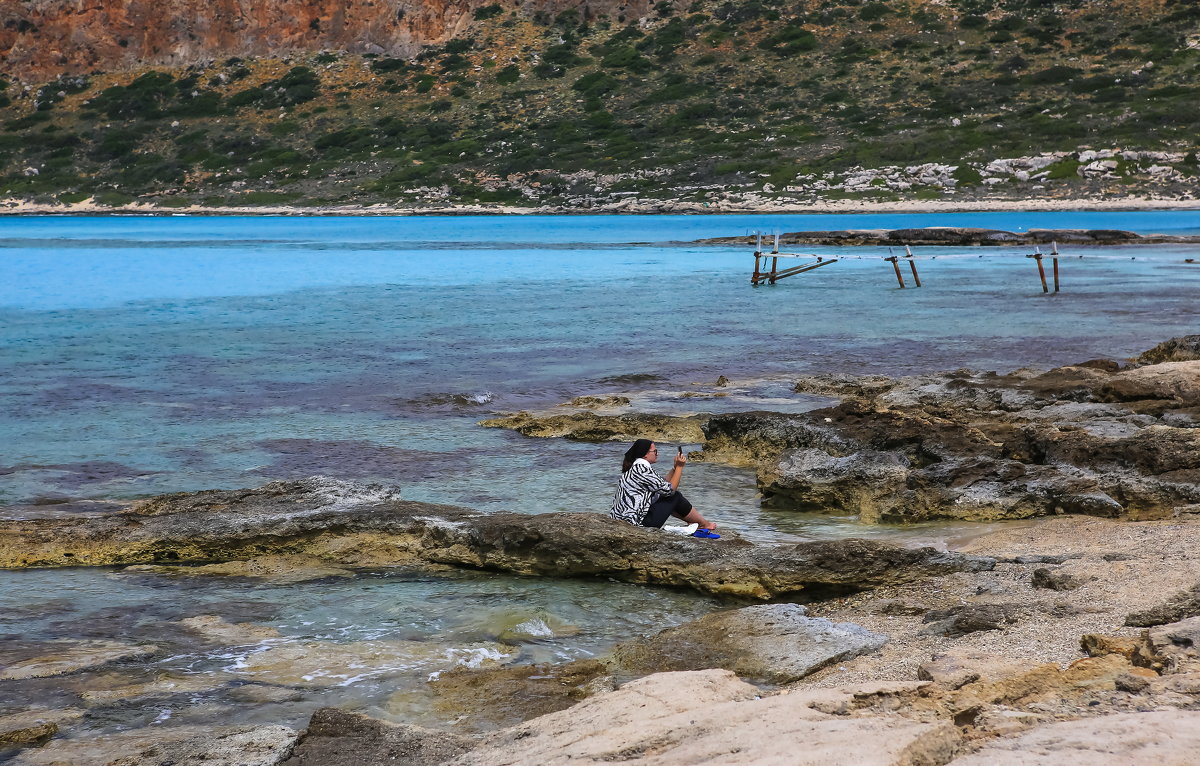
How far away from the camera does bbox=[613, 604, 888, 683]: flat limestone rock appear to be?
20.3 ft

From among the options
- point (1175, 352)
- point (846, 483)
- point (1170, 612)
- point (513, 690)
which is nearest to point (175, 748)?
point (513, 690)

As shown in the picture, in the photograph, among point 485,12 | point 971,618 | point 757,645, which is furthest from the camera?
point 485,12

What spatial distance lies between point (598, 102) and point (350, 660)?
9557cm

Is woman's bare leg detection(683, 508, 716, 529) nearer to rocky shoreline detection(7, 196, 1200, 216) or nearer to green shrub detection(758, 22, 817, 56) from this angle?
rocky shoreline detection(7, 196, 1200, 216)

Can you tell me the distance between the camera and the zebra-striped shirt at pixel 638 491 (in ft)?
30.3

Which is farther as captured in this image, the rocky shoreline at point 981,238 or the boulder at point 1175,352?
the rocky shoreline at point 981,238

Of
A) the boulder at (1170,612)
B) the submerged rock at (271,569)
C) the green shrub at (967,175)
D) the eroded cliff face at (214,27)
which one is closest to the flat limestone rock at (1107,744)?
the boulder at (1170,612)

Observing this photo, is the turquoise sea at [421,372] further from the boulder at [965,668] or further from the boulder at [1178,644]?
the boulder at [1178,644]

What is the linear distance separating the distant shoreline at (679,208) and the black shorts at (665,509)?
6975 cm

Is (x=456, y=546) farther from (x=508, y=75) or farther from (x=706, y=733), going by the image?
(x=508, y=75)

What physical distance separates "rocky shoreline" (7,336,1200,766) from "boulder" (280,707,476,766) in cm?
2

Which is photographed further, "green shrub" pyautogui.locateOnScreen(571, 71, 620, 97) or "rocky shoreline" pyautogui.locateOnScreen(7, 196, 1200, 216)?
"green shrub" pyautogui.locateOnScreen(571, 71, 620, 97)

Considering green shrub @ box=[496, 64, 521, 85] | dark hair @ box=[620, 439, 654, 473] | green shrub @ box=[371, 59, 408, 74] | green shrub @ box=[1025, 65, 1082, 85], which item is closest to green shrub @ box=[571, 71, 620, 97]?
green shrub @ box=[496, 64, 521, 85]

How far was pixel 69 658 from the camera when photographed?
276 inches
